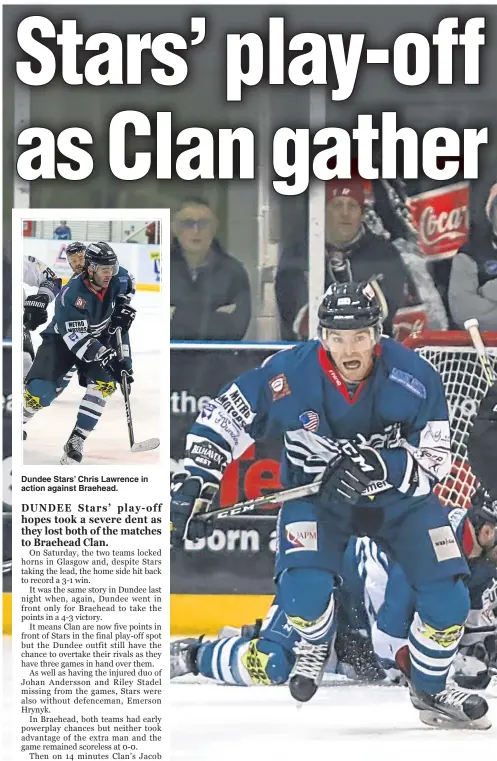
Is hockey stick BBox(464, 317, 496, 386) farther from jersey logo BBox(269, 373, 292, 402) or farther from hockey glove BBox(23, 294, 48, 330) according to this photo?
hockey glove BBox(23, 294, 48, 330)

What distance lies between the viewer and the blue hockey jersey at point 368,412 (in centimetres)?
358

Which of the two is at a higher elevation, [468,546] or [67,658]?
[468,546]

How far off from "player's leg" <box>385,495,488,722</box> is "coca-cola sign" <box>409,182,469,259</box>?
641mm

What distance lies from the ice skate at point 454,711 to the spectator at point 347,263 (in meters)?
0.95

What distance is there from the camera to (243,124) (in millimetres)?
3561

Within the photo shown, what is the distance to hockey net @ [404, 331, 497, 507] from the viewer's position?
142 inches

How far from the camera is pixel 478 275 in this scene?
141 inches

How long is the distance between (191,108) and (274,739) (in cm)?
163

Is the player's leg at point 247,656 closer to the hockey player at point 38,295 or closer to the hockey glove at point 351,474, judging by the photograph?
the hockey glove at point 351,474

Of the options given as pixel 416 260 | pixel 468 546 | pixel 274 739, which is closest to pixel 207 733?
pixel 274 739

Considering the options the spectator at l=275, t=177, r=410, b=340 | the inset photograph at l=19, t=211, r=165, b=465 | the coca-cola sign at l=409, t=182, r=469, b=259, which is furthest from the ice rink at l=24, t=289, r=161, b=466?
the coca-cola sign at l=409, t=182, r=469, b=259

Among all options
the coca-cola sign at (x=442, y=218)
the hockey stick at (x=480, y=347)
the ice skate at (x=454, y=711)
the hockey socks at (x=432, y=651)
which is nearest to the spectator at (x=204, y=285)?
the coca-cola sign at (x=442, y=218)

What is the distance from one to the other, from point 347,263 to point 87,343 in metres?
0.70

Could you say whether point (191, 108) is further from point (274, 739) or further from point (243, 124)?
point (274, 739)
